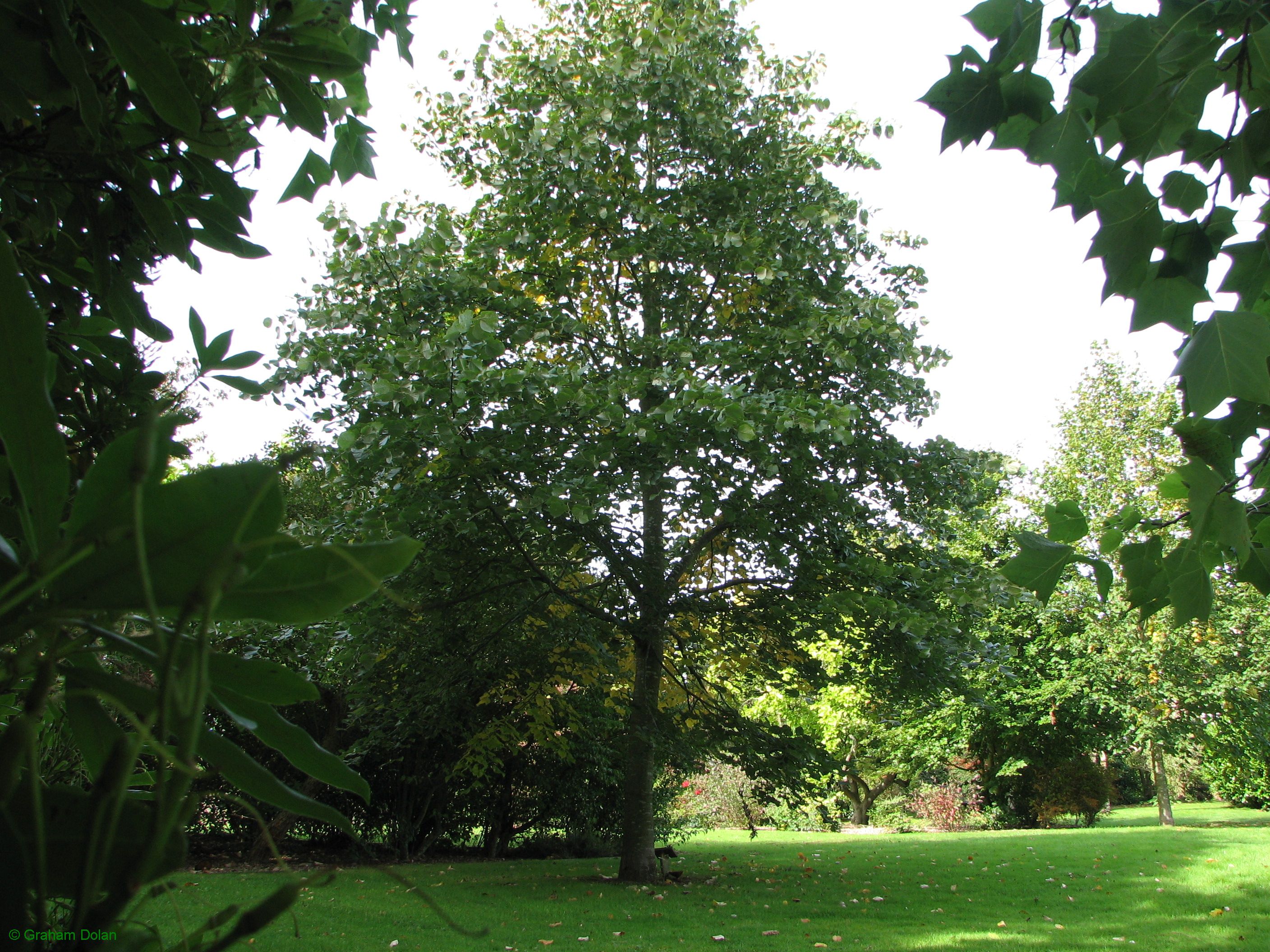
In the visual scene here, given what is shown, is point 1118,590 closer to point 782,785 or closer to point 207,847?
point 782,785

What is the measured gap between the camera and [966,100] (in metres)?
1.58

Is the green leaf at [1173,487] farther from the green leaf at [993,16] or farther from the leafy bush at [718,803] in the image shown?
the leafy bush at [718,803]

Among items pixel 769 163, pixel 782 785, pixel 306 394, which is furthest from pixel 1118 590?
pixel 306 394

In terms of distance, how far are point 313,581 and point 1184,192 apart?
1.92m

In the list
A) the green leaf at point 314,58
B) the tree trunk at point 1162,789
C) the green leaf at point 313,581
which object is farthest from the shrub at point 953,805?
the green leaf at point 313,581

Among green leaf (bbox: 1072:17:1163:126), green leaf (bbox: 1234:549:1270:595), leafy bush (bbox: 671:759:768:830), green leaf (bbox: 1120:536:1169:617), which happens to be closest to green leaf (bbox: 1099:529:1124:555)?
green leaf (bbox: 1120:536:1169:617)

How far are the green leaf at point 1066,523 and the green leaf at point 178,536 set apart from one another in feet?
5.96

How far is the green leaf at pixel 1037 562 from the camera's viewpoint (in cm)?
166

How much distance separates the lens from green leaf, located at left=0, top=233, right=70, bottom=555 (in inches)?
12.3

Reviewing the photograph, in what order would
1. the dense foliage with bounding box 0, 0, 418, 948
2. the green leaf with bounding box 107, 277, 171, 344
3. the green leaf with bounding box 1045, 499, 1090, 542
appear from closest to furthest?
the dense foliage with bounding box 0, 0, 418, 948 → the green leaf with bounding box 107, 277, 171, 344 → the green leaf with bounding box 1045, 499, 1090, 542

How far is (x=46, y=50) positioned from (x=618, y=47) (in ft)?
23.9

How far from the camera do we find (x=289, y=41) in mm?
1083

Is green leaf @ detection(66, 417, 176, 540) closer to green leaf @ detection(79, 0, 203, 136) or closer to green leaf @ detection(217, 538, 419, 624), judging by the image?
green leaf @ detection(217, 538, 419, 624)

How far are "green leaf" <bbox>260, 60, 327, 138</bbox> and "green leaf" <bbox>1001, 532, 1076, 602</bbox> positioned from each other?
1523 mm
